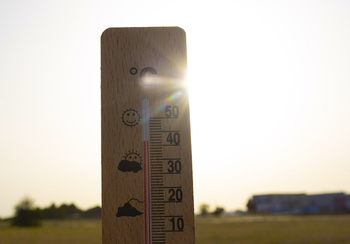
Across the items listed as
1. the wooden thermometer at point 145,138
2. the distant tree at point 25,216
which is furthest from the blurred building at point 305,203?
the wooden thermometer at point 145,138

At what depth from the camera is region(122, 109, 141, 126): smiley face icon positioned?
9.13 ft

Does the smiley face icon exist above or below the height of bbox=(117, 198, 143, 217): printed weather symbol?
above

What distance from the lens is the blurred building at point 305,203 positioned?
50719mm

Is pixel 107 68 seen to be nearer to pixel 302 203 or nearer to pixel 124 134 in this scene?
pixel 124 134

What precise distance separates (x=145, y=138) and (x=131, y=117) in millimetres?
207

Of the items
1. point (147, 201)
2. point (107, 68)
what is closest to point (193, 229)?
point (147, 201)

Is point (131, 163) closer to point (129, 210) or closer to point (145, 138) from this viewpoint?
point (145, 138)

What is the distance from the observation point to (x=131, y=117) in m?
2.80

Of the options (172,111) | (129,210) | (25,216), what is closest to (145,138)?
(172,111)

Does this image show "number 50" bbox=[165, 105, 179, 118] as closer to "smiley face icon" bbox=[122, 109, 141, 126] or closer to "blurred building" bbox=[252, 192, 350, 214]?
"smiley face icon" bbox=[122, 109, 141, 126]

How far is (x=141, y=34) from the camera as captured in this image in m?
2.90

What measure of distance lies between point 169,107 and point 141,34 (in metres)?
0.67

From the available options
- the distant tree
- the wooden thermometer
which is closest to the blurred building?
the distant tree

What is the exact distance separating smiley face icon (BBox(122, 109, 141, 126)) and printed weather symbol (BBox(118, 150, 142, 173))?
0.81 feet
